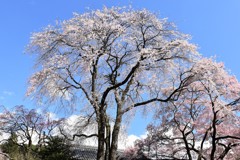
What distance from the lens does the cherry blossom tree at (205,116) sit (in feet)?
40.2

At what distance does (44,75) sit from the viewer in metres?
12.2

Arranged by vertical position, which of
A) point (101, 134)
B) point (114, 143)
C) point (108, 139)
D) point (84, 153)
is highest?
point (84, 153)

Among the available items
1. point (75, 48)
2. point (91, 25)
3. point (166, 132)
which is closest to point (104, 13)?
point (91, 25)

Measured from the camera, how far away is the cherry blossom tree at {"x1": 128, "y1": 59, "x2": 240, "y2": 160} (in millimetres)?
12258

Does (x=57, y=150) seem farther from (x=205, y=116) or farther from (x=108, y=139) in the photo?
(x=205, y=116)

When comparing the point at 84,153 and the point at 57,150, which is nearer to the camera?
the point at 57,150

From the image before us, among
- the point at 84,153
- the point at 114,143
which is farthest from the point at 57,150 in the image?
the point at 84,153

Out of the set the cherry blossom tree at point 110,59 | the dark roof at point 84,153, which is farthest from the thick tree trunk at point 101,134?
the dark roof at point 84,153

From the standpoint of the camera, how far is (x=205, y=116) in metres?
15.0

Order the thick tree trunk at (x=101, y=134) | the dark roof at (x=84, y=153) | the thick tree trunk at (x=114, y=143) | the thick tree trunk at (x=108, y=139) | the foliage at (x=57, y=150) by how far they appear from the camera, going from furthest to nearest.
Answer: the dark roof at (x=84, y=153)
the foliage at (x=57, y=150)
the thick tree trunk at (x=108, y=139)
the thick tree trunk at (x=101, y=134)
the thick tree trunk at (x=114, y=143)

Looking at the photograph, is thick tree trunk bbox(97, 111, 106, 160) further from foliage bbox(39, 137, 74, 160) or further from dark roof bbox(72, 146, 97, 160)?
dark roof bbox(72, 146, 97, 160)

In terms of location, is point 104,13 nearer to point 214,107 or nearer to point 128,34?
point 128,34

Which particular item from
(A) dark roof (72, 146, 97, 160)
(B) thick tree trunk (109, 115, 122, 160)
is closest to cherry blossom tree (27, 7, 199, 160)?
(B) thick tree trunk (109, 115, 122, 160)

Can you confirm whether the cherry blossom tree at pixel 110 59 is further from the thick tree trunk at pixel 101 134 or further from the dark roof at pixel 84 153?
the dark roof at pixel 84 153
